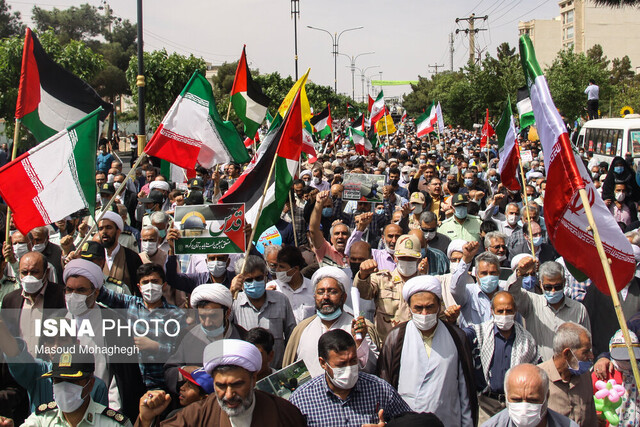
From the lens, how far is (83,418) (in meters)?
3.47

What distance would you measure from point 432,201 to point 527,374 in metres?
6.11

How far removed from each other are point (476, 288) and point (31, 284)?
3299 millimetres

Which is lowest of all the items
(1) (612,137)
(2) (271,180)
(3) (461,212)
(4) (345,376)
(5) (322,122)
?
(4) (345,376)

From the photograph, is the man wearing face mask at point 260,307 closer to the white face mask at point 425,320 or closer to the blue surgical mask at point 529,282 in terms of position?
the white face mask at point 425,320

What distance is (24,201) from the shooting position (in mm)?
5277

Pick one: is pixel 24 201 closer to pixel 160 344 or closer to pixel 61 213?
pixel 61 213

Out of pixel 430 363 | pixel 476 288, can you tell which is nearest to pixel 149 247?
pixel 476 288

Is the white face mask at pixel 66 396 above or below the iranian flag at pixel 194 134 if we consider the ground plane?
below

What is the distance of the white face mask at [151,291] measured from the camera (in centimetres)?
462

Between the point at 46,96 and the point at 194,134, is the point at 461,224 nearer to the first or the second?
the point at 194,134

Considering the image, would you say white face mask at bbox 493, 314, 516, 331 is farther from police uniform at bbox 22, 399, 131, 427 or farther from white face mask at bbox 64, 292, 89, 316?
white face mask at bbox 64, 292, 89, 316

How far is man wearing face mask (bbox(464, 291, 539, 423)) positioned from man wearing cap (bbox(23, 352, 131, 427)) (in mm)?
2279

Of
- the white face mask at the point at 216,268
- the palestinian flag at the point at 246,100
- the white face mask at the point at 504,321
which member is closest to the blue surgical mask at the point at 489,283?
the white face mask at the point at 504,321

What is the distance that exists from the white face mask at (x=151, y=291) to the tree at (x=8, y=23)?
197ft
